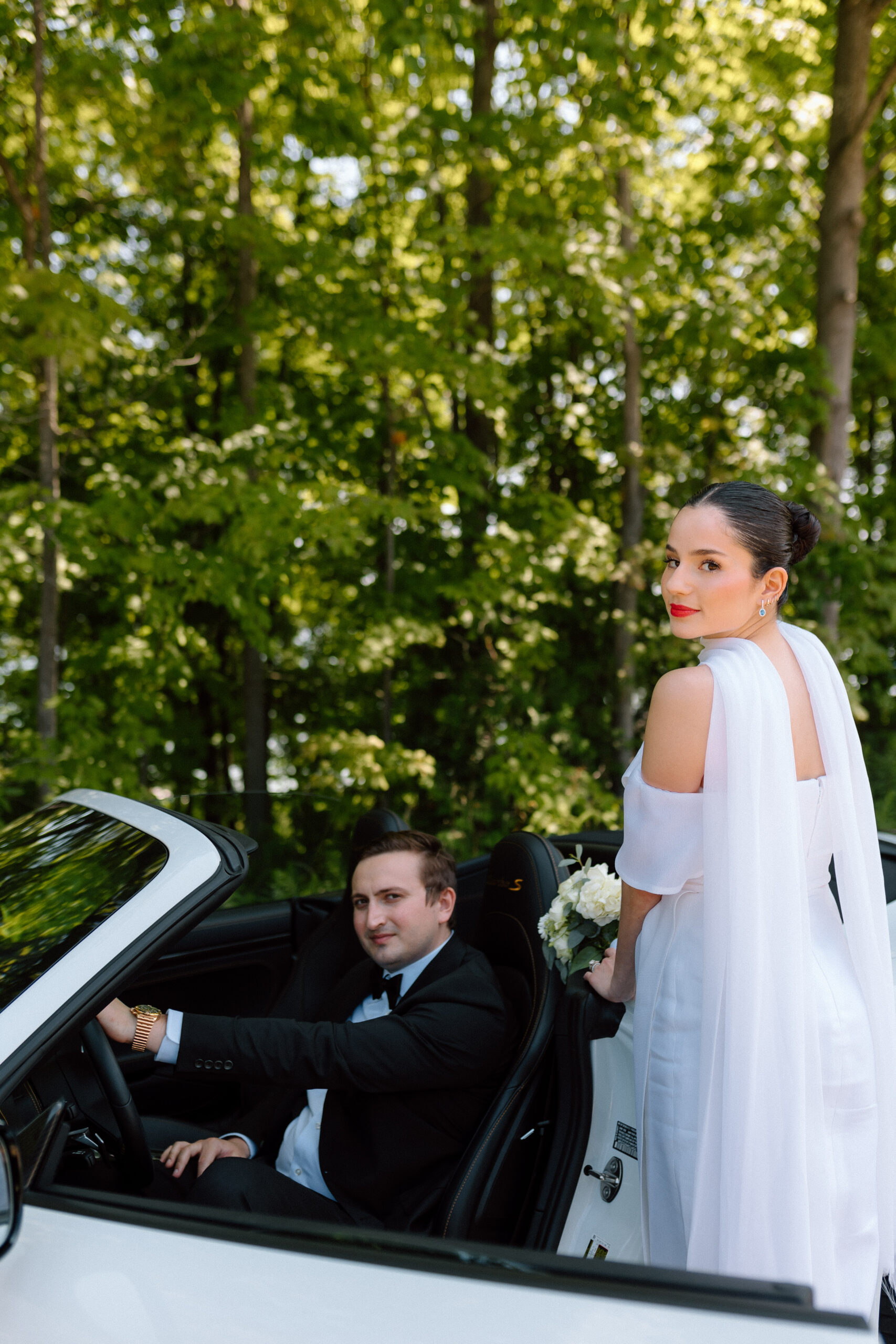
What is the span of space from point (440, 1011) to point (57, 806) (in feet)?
3.52

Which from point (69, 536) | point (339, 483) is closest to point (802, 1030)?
A: point (69, 536)

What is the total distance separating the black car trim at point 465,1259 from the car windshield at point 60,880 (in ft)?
1.35

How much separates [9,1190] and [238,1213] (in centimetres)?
32

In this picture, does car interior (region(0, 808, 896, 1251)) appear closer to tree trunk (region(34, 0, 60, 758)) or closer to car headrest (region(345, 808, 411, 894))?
car headrest (region(345, 808, 411, 894))

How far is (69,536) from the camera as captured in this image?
5023 mm

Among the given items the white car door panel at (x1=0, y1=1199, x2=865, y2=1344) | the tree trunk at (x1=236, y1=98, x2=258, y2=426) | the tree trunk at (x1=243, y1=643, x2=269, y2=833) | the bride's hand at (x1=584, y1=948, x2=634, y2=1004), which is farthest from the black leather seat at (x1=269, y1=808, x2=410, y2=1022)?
the tree trunk at (x1=243, y1=643, x2=269, y2=833)

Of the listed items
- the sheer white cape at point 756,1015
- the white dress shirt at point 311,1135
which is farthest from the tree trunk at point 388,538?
the sheer white cape at point 756,1015

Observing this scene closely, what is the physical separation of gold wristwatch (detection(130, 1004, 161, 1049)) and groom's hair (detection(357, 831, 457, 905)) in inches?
27.8

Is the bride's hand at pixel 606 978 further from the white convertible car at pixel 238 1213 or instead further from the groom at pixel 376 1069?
the groom at pixel 376 1069

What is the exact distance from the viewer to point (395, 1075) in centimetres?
210

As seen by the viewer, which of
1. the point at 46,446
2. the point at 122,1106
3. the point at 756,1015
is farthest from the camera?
the point at 46,446

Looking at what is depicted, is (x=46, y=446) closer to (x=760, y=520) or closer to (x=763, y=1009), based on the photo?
(x=760, y=520)

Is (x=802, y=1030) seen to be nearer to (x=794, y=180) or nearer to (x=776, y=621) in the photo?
(x=776, y=621)

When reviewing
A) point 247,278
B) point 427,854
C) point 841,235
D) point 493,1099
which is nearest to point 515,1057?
point 493,1099
